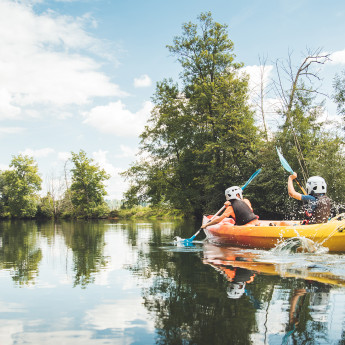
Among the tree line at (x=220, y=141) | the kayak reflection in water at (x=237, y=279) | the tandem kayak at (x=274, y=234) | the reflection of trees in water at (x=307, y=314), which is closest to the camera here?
the reflection of trees in water at (x=307, y=314)

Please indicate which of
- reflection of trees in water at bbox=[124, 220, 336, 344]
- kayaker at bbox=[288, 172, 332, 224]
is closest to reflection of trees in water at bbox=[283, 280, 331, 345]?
reflection of trees in water at bbox=[124, 220, 336, 344]

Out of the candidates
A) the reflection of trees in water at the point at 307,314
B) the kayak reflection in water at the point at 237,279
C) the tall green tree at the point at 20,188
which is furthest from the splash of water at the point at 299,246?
the tall green tree at the point at 20,188

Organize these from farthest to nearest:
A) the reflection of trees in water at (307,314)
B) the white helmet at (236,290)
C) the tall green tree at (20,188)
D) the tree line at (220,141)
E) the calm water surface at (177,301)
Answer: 1. the tall green tree at (20,188)
2. the tree line at (220,141)
3. the white helmet at (236,290)
4. the calm water surface at (177,301)
5. the reflection of trees in water at (307,314)

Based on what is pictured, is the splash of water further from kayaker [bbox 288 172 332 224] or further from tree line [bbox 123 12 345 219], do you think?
tree line [bbox 123 12 345 219]

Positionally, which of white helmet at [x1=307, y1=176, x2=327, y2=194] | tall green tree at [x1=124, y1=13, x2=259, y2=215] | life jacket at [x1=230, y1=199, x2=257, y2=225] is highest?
tall green tree at [x1=124, y1=13, x2=259, y2=215]

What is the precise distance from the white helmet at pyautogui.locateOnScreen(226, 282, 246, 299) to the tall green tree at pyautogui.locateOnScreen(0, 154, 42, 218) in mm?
40418

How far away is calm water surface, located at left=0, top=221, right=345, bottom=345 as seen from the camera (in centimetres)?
279

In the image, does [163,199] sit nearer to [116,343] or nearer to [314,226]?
[314,226]

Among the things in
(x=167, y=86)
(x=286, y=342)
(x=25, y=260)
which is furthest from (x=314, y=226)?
(x=167, y=86)

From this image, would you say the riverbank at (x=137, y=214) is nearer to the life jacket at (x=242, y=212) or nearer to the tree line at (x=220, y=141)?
the tree line at (x=220, y=141)

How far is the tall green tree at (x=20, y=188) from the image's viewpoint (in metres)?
41.1

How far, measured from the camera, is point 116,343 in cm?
271

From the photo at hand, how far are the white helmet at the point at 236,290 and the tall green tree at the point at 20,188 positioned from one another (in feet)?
133

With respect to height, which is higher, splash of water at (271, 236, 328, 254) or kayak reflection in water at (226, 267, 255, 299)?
splash of water at (271, 236, 328, 254)
